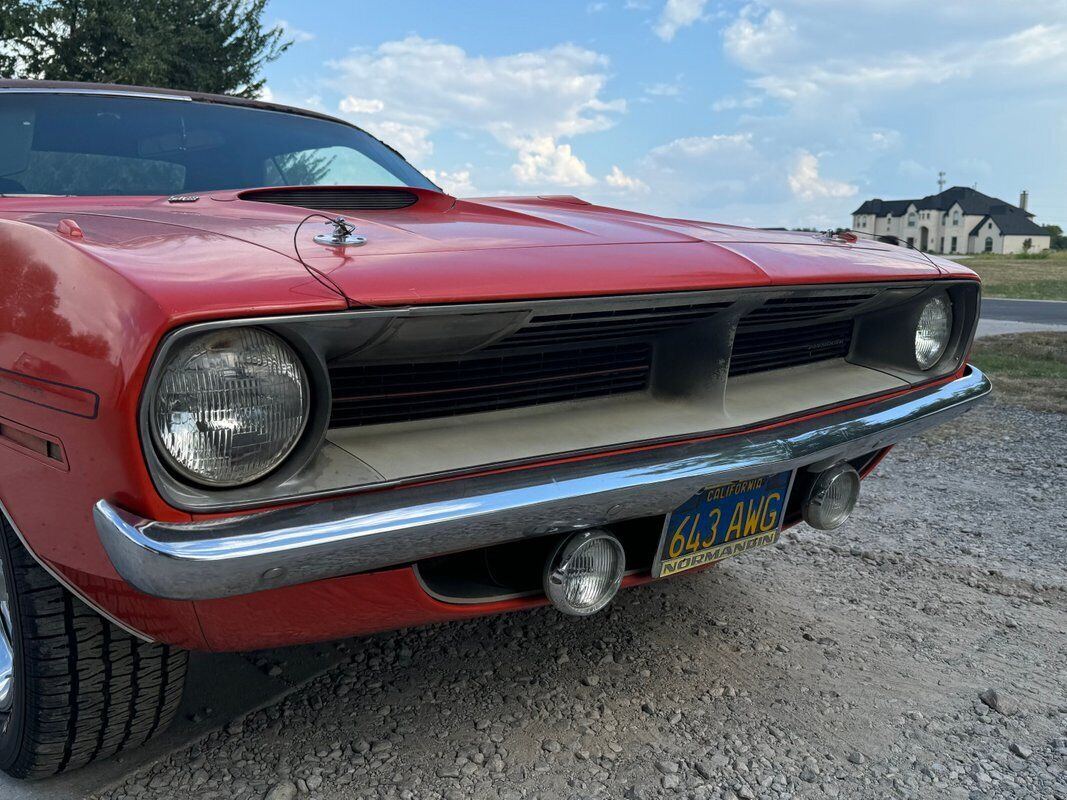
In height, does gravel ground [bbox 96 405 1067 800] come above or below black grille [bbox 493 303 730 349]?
below

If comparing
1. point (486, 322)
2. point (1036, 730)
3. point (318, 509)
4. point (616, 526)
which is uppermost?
point (486, 322)

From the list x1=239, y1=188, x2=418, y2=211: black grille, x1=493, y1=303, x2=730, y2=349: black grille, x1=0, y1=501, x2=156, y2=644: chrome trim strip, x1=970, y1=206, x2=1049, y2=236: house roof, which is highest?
x1=970, y1=206, x2=1049, y2=236: house roof

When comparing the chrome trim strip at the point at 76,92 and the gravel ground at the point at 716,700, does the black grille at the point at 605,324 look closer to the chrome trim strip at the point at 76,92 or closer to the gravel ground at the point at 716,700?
the gravel ground at the point at 716,700

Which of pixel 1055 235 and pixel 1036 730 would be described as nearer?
pixel 1036 730

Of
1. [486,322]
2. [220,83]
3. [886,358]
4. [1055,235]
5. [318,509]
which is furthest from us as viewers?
[1055,235]

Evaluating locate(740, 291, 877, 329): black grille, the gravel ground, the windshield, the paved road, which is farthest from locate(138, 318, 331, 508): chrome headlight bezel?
the paved road

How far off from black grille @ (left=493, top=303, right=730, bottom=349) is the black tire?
939 millimetres

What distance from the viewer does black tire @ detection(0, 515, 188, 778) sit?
1619 mm

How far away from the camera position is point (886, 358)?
99.2 inches

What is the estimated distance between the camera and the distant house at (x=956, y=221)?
67.9 m

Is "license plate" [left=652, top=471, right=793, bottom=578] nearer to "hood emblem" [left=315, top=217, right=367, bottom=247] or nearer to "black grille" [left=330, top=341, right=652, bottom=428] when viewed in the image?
"black grille" [left=330, top=341, right=652, bottom=428]

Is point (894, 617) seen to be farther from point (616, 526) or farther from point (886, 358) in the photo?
point (616, 526)

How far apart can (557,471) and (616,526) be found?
13.3 inches

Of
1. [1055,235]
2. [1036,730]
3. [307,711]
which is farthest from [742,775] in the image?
[1055,235]
